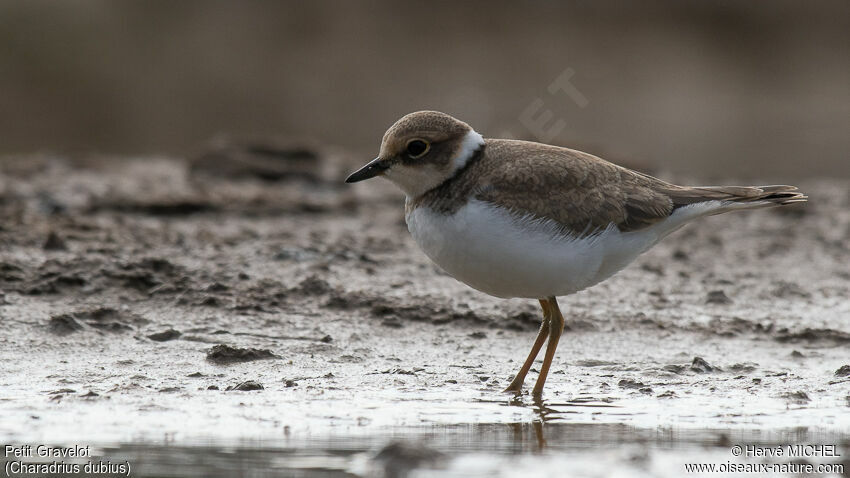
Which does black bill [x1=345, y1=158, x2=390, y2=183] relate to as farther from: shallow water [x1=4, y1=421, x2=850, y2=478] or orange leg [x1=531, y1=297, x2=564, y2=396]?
shallow water [x1=4, y1=421, x2=850, y2=478]

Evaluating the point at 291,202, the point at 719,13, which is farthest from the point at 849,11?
the point at 291,202

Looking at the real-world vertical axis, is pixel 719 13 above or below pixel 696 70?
above

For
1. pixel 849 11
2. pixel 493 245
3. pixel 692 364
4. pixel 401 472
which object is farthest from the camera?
pixel 849 11

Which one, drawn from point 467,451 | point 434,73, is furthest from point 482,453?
point 434,73

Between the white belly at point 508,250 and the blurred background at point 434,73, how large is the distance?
12928mm

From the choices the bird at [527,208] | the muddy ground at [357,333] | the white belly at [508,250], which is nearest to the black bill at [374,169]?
the bird at [527,208]

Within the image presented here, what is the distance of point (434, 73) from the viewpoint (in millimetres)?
24641

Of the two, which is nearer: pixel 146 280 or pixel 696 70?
pixel 146 280

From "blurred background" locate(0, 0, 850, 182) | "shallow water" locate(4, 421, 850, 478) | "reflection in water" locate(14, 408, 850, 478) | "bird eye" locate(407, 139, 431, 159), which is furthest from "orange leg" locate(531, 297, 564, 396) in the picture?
"blurred background" locate(0, 0, 850, 182)

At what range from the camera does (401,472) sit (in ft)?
16.2

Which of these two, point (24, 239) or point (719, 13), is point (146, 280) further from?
point (719, 13)

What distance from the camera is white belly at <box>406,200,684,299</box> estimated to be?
6.44 m

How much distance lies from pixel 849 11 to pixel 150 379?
26206mm

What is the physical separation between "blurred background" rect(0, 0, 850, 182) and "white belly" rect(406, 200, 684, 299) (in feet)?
42.4
